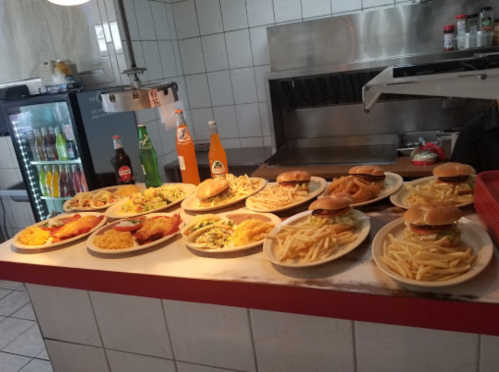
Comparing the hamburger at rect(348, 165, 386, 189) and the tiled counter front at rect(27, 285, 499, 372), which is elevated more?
the hamburger at rect(348, 165, 386, 189)

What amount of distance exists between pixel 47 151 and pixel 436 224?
3257 mm

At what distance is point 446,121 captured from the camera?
3232 millimetres

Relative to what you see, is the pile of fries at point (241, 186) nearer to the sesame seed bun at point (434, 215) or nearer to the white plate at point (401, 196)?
the white plate at point (401, 196)

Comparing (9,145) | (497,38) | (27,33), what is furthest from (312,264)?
(9,145)

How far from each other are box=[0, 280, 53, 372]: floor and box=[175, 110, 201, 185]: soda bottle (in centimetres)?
175

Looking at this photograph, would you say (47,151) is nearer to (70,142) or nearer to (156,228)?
(70,142)

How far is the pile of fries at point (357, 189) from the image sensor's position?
64.2 inches

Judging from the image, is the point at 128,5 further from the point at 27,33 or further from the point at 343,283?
the point at 343,283

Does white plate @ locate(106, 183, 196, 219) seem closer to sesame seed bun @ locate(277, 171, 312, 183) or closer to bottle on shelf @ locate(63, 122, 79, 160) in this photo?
sesame seed bun @ locate(277, 171, 312, 183)

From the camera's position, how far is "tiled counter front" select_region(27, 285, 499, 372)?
1.26 meters

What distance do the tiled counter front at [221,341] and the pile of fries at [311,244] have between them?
250 millimetres

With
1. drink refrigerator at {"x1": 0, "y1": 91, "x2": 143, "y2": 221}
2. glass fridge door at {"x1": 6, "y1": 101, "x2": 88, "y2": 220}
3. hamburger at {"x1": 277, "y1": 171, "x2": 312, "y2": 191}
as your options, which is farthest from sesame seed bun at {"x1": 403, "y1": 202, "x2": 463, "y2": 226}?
glass fridge door at {"x1": 6, "y1": 101, "x2": 88, "y2": 220}

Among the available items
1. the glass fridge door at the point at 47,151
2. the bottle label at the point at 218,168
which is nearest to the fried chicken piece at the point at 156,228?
the bottle label at the point at 218,168

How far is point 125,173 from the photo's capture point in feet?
7.70
